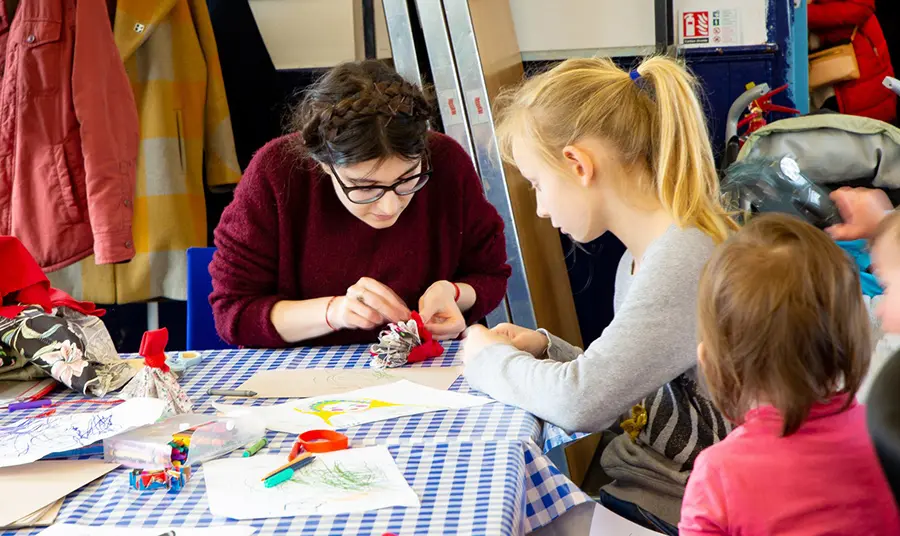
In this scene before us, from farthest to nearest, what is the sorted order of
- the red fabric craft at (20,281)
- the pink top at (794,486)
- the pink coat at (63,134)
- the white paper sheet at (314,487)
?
the pink coat at (63,134) < the red fabric craft at (20,281) < the white paper sheet at (314,487) < the pink top at (794,486)

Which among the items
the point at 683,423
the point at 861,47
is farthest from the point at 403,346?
the point at 861,47

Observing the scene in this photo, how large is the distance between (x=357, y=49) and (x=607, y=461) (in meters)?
2.02

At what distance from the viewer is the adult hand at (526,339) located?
1609mm

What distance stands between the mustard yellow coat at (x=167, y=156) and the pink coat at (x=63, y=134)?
0.49ft

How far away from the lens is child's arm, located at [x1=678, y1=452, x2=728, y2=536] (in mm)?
957

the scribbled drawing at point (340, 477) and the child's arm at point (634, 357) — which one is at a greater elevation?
the scribbled drawing at point (340, 477)

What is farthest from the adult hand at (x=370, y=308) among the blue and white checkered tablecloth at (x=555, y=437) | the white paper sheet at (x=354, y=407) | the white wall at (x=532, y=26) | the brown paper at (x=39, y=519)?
the white wall at (x=532, y=26)

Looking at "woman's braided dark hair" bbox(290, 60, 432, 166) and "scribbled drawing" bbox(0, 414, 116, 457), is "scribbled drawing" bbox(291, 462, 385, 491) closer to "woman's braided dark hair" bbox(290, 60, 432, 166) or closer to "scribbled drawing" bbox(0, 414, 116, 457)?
"scribbled drawing" bbox(0, 414, 116, 457)

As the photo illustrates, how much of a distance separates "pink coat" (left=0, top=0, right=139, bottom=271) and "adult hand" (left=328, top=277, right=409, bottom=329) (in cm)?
114

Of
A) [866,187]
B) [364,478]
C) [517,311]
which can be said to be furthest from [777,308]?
[866,187]

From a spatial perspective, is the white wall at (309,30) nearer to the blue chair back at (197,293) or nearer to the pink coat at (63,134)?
the pink coat at (63,134)

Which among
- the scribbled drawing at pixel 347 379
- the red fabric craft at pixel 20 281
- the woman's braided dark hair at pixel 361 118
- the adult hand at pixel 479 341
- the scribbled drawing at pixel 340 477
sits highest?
the woman's braided dark hair at pixel 361 118

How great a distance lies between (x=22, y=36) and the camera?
2570 mm

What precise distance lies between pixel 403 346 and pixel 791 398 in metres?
0.82
